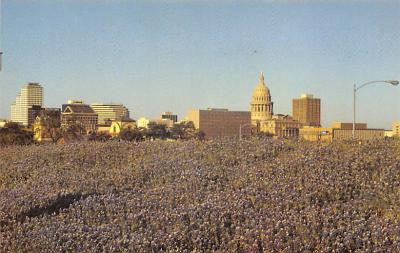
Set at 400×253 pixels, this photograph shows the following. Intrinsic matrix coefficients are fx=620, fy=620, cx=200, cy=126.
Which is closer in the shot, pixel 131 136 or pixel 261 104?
pixel 131 136

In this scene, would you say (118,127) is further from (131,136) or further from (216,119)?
(131,136)

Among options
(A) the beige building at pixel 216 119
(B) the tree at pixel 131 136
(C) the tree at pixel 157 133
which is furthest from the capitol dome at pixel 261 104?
(B) the tree at pixel 131 136

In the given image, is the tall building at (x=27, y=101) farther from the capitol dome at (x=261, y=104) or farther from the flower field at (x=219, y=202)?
the flower field at (x=219, y=202)

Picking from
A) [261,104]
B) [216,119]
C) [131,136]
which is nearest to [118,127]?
[216,119]

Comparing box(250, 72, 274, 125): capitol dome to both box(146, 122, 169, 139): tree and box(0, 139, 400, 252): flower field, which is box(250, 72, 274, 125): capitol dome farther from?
box(0, 139, 400, 252): flower field

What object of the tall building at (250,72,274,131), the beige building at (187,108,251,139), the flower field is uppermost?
the tall building at (250,72,274,131)

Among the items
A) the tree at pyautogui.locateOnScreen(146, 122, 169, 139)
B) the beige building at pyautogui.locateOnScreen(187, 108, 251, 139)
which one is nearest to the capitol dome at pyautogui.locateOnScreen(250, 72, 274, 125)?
the beige building at pyautogui.locateOnScreen(187, 108, 251, 139)

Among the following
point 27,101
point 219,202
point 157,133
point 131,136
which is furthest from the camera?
point 27,101

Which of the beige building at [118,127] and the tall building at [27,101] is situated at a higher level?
the tall building at [27,101]

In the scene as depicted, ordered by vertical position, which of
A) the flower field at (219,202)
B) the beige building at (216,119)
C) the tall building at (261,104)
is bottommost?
the flower field at (219,202)

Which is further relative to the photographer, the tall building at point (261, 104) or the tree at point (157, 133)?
the tall building at point (261, 104)

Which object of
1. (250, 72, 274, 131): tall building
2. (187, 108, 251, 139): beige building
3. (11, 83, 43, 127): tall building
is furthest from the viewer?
(250, 72, 274, 131): tall building

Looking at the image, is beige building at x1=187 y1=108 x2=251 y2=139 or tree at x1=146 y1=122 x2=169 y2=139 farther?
beige building at x1=187 y1=108 x2=251 y2=139
